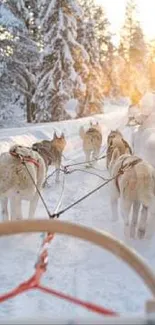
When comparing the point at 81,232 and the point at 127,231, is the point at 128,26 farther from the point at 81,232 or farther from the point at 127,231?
the point at 81,232

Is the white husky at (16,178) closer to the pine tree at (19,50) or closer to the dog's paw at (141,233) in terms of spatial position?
the dog's paw at (141,233)

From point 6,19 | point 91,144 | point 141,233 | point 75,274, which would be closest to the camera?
point 75,274

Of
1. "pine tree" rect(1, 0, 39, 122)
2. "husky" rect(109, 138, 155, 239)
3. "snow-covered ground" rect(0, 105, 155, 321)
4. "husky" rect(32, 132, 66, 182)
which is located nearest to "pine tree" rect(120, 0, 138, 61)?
"pine tree" rect(1, 0, 39, 122)

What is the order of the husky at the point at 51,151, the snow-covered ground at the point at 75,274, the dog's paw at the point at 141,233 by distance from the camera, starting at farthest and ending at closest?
the husky at the point at 51,151, the dog's paw at the point at 141,233, the snow-covered ground at the point at 75,274

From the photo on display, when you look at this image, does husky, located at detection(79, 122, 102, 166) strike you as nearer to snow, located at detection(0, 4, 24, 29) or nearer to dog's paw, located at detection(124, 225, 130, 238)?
dog's paw, located at detection(124, 225, 130, 238)

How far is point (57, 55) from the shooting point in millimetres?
25703

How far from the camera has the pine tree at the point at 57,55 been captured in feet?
83.3

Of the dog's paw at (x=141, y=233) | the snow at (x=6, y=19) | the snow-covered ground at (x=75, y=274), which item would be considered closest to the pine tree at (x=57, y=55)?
the snow at (x=6, y=19)

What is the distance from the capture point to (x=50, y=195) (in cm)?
853

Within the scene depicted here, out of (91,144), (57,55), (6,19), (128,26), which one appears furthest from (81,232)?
(128,26)

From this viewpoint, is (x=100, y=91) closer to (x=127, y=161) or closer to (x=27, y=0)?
(x=27, y=0)

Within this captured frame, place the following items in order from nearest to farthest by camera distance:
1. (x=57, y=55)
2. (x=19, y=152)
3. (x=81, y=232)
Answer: (x=81, y=232) → (x=19, y=152) → (x=57, y=55)

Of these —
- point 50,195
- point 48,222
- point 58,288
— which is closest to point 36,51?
point 50,195

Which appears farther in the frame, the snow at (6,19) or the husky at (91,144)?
the snow at (6,19)
